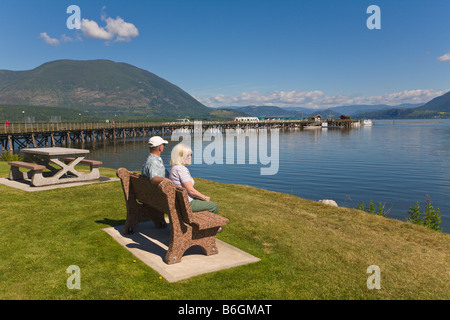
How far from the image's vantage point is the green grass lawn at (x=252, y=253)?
465cm

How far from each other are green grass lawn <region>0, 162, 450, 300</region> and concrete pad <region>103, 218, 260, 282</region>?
0.48 ft

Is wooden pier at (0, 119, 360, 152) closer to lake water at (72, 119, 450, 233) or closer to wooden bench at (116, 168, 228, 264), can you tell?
lake water at (72, 119, 450, 233)

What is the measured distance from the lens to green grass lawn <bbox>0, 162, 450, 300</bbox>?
4.65 meters

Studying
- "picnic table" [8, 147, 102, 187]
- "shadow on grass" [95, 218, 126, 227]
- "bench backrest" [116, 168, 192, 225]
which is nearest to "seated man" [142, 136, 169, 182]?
"bench backrest" [116, 168, 192, 225]

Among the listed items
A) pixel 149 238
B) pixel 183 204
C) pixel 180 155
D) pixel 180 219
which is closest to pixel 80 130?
pixel 149 238

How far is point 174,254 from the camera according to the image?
5.45 m

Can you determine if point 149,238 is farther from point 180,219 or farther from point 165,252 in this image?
point 180,219

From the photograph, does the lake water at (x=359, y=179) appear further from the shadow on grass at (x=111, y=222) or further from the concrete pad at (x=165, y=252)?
the shadow on grass at (x=111, y=222)

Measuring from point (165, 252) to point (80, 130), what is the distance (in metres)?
70.7

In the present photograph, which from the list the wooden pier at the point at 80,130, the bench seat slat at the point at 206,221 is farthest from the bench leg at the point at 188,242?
the wooden pier at the point at 80,130

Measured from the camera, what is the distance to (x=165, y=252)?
6.00 meters

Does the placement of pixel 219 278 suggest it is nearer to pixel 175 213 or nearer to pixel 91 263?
pixel 175 213
